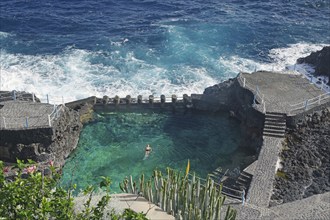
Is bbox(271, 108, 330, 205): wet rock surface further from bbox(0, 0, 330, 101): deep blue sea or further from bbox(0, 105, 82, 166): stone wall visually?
bbox(0, 105, 82, 166): stone wall

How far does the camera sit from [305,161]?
1258 inches

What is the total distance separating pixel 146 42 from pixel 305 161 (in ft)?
95.7

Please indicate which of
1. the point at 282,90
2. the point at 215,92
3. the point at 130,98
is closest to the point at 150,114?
the point at 130,98

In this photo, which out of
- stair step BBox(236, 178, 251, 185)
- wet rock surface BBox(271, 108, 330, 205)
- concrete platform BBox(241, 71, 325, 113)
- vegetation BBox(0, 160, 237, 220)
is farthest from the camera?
concrete platform BBox(241, 71, 325, 113)

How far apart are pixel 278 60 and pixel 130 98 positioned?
18844 mm

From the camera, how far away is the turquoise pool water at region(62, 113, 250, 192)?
1377 inches

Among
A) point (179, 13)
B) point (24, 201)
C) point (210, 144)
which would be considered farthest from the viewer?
point (179, 13)

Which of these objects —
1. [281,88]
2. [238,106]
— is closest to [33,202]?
[238,106]

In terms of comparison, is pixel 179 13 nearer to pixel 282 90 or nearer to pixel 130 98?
pixel 130 98

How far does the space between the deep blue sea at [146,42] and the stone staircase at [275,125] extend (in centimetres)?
1243

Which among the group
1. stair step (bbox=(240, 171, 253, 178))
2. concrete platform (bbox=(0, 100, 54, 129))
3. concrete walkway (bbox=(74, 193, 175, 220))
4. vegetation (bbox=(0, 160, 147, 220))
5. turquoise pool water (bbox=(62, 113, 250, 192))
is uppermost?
vegetation (bbox=(0, 160, 147, 220))

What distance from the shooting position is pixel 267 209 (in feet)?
89.4

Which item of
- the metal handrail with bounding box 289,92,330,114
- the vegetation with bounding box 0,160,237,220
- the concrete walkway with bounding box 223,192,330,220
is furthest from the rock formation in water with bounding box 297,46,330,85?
the vegetation with bounding box 0,160,237,220

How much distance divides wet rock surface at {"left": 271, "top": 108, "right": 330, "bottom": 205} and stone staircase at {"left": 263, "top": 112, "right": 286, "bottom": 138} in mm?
653
